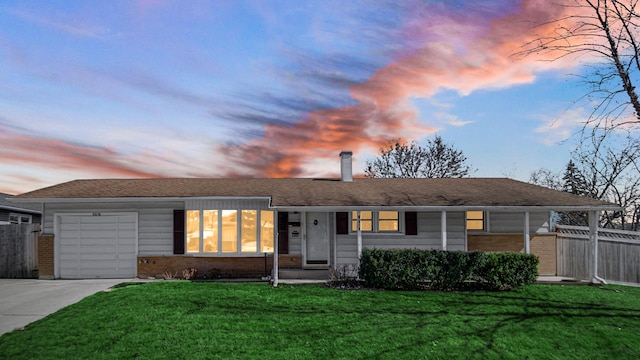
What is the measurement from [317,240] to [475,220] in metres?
6.17

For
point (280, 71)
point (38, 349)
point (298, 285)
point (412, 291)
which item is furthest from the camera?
point (280, 71)

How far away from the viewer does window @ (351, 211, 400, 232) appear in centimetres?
1638

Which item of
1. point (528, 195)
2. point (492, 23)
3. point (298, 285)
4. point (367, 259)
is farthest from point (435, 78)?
point (298, 285)

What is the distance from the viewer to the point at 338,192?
16672 mm

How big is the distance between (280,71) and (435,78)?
6.48 metres

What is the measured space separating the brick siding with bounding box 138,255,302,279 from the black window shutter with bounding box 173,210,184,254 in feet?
1.10

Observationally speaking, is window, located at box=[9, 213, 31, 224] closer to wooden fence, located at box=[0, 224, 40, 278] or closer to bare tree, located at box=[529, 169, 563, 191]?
wooden fence, located at box=[0, 224, 40, 278]

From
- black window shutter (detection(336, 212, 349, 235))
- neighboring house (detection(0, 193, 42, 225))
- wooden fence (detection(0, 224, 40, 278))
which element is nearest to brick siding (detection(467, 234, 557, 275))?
black window shutter (detection(336, 212, 349, 235))

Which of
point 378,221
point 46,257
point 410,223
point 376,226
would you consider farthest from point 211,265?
point 410,223

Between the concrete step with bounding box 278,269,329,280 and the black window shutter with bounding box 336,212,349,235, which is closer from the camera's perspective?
the concrete step with bounding box 278,269,329,280

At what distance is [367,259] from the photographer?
45.7 ft

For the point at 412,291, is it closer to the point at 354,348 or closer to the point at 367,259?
the point at 367,259

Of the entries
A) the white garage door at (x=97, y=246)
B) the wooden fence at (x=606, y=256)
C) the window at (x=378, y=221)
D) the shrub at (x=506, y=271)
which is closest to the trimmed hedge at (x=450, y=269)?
the shrub at (x=506, y=271)

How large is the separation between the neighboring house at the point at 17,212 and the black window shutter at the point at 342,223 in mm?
16871
